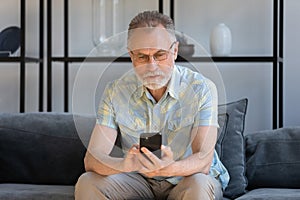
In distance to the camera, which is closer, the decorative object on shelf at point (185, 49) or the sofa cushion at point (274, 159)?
the sofa cushion at point (274, 159)

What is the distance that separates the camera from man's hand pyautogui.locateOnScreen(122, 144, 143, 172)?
179cm

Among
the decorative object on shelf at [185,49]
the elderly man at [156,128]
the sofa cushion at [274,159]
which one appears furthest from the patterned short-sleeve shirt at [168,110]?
the decorative object on shelf at [185,49]

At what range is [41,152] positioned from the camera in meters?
2.47

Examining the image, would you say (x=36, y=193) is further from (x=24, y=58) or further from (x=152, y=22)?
(x=24, y=58)

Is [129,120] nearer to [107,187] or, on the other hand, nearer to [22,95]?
[107,187]

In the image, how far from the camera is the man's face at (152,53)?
71.9 inches

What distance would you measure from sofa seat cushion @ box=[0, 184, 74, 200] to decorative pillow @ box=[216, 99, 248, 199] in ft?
2.11

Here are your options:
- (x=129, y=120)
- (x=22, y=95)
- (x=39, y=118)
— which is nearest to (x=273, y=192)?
(x=129, y=120)

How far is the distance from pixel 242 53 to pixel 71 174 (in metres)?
1.24

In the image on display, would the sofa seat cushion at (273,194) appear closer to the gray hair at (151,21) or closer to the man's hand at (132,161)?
the man's hand at (132,161)

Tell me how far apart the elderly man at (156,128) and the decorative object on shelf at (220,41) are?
88cm

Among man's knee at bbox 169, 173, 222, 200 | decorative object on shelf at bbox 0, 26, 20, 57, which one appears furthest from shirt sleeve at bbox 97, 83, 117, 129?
decorative object on shelf at bbox 0, 26, 20, 57

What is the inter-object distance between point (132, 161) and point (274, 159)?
795 mm

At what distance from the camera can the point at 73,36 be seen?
132 inches
